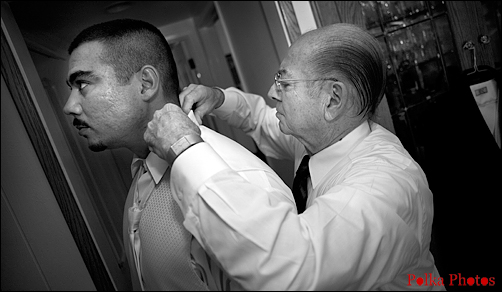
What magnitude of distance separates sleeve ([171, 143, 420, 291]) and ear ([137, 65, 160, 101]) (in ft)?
0.79

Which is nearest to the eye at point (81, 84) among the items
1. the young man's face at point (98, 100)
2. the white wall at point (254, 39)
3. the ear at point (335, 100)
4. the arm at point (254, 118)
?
the young man's face at point (98, 100)

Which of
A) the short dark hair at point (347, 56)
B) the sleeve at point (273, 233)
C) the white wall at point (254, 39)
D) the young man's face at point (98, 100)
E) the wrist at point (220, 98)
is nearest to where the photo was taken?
the sleeve at point (273, 233)

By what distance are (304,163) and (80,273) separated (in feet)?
2.33

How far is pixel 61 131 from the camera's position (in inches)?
38.2

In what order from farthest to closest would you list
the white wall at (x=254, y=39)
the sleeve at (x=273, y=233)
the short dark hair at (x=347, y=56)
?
1. the white wall at (x=254, y=39)
2. the short dark hair at (x=347, y=56)
3. the sleeve at (x=273, y=233)

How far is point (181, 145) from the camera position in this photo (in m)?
0.68

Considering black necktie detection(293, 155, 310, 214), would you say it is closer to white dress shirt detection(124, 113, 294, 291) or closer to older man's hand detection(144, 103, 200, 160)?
white dress shirt detection(124, 113, 294, 291)

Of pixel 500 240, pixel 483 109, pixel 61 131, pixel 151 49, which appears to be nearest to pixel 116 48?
pixel 151 49

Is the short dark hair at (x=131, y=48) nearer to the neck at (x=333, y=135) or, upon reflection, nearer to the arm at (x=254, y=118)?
the arm at (x=254, y=118)

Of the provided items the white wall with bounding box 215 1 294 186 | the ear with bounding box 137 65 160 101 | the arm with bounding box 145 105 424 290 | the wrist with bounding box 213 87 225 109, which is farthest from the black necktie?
the white wall with bounding box 215 1 294 186

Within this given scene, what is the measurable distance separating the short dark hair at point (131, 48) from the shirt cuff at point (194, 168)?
0.84 feet

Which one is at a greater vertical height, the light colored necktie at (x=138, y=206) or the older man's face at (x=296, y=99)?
the older man's face at (x=296, y=99)

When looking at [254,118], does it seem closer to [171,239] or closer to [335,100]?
[335,100]

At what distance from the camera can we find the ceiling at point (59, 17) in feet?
3.23
